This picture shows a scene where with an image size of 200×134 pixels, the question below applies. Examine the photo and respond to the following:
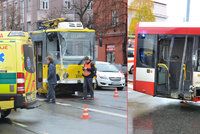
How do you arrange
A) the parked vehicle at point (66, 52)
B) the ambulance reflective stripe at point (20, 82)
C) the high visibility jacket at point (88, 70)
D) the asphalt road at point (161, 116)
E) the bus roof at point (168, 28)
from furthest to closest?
the parked vehicle at point (66, 52)
the high visibility jacket at point (88, 70)
the bus roof at point (168, 28)
the ambulance reflective stripe at point (20, 82)
the asphalt road at point (161, 116)

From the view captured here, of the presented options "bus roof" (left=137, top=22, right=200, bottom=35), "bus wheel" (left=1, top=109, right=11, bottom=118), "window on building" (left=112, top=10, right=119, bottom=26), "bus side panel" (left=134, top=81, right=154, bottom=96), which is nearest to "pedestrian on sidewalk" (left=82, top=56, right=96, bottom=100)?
"bus side panel" (left=134, top=81, right=154, bottom=96)

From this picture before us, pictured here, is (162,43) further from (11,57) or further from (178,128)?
(11,57)

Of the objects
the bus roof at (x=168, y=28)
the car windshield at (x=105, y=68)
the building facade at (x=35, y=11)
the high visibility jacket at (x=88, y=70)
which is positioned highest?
the building facade at (x=35, y=11)

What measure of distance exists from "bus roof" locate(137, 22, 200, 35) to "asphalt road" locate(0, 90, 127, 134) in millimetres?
2634

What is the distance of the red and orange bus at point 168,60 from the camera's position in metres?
12.5

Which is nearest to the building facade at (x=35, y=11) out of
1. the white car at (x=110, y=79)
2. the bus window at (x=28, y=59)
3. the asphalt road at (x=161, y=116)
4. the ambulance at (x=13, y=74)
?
the white car at (x=110, y=79)

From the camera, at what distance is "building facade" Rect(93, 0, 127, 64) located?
3494 cm

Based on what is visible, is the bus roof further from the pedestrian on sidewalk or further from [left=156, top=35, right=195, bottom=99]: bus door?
the pedestrian on sidewalk

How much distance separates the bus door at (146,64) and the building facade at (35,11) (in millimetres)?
25234

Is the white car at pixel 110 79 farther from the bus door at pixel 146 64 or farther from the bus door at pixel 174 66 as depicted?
the bus door at pixel 174 66

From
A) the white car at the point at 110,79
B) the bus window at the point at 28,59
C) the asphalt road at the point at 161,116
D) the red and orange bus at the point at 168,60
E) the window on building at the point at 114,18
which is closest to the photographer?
the asphalt road at the point at 161,116

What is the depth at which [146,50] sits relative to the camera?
1351 cm

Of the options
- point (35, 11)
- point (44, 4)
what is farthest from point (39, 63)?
point (35, 11)

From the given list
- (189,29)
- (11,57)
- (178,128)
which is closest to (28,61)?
(11,57)
